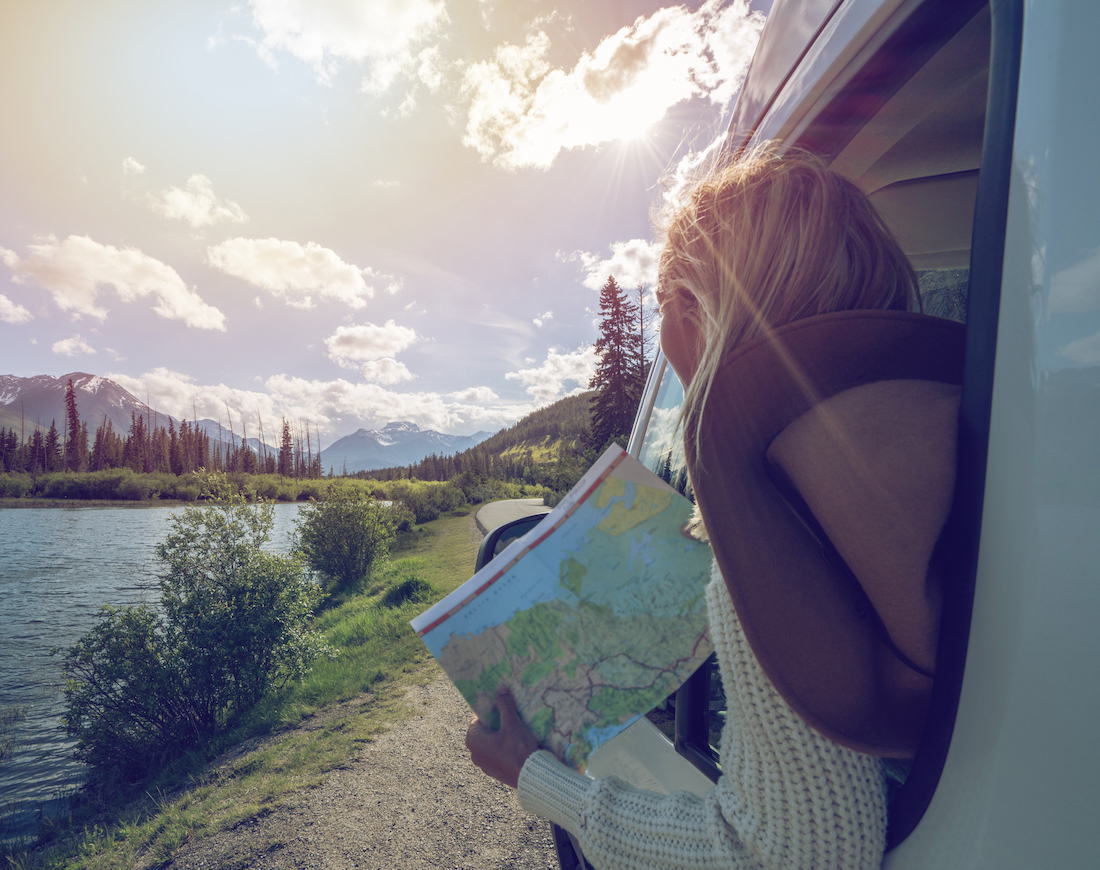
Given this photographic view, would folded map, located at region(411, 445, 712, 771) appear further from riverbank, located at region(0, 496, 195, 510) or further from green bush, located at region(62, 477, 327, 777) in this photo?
riverbank, located at region(0, 496, 195, 510)

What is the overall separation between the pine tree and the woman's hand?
66.6ft

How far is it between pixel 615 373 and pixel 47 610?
71.3ft

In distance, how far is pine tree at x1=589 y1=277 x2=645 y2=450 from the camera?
21.9 m

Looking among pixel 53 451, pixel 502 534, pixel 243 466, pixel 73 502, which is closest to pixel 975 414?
pixel 502 534

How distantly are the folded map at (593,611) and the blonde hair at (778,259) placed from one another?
325 millimetres

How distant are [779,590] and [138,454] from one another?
323 feet

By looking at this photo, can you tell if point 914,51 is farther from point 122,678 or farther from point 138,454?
point 138,454

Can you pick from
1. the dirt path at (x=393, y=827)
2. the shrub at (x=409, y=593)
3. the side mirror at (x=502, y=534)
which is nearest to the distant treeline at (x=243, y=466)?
the shrub at (x=409, y=593)

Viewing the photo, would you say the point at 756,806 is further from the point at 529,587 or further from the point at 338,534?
the point at 338,534

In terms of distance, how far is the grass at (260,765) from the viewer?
414 centimetres

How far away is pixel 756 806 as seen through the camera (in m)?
0.72

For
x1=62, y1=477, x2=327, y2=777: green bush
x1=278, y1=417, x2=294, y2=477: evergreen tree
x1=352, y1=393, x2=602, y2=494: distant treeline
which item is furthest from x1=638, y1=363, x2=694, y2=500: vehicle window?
x1=278, y1=417, x2=294, y2=477: evergreen tree

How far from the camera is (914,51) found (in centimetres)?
87

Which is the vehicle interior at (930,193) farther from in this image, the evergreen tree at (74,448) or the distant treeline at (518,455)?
the evergreen tree at (74,448)
